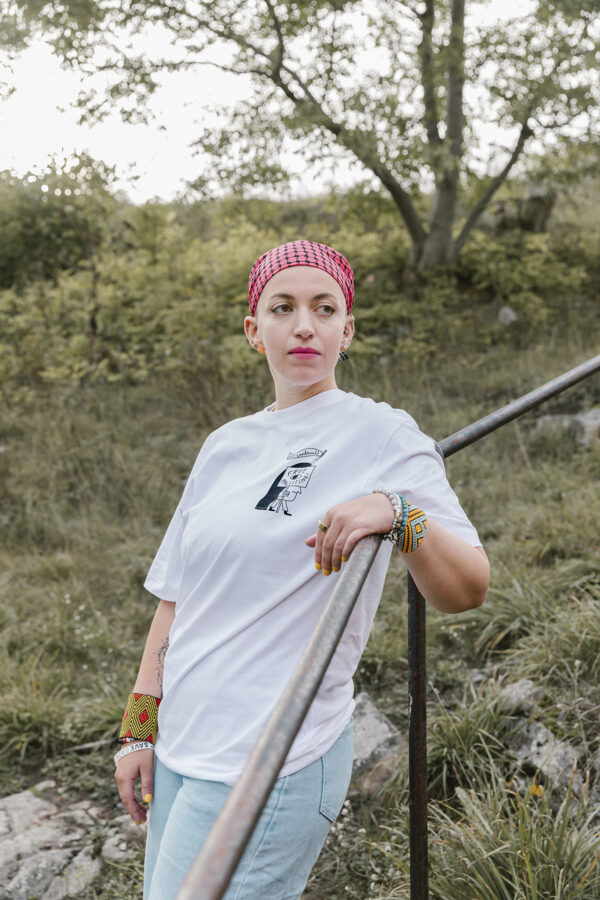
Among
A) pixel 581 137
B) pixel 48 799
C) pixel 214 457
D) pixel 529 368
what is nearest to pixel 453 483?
pixel 529 368

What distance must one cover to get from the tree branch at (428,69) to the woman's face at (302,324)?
8.28 m

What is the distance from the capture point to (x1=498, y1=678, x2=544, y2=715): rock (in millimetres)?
2920

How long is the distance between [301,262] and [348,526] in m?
0.73

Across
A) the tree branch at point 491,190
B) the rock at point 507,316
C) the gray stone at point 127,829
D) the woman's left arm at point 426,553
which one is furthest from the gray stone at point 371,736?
the tree branch at point 491,190

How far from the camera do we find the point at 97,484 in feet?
22.9

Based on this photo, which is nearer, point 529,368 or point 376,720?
point 376,720

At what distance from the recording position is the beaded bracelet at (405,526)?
3.98 feet

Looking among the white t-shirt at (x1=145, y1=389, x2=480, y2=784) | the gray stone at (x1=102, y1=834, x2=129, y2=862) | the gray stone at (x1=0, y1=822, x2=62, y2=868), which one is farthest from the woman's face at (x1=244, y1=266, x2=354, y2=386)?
the gray stone at (x1=0, y1=822, x2=62, y2=868)

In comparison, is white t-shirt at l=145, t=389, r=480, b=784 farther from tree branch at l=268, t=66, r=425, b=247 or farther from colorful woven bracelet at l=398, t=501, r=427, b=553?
tree branch at l=268, t=66, r=425, b=247

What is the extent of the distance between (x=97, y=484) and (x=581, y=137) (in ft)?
23.4

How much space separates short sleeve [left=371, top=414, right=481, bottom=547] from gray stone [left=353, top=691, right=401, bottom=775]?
6.82ft

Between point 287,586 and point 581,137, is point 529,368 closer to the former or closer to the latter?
point 581,137

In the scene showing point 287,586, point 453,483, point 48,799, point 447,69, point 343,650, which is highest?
point 447,69

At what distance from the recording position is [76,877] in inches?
111
